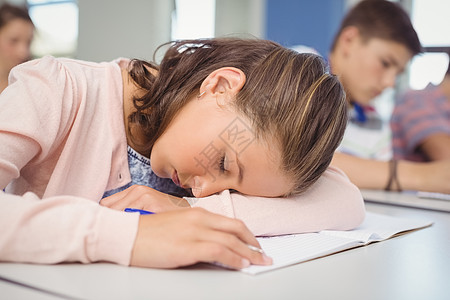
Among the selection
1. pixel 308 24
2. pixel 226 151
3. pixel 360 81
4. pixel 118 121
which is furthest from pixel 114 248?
pixel 308 24

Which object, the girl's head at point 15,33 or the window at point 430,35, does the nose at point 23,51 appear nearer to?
the girl's head at point 15,33

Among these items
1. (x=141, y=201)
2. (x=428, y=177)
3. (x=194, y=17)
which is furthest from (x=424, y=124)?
(x=194, y=17)

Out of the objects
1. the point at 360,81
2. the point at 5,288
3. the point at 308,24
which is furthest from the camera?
the point at 308,24

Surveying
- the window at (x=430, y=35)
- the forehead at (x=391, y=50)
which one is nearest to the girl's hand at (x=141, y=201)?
the forehead at (x=391, y=50)

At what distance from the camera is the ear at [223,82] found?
28.5 inches

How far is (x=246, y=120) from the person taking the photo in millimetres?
683

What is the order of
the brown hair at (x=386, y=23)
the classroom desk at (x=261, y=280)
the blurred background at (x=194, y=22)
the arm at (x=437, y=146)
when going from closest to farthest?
the classroom desk at (x=261, y=280)
the brown hair at (x=386, y=23)
the arm at (x=437, y=146)
the blurred background at (x=194, y=22)

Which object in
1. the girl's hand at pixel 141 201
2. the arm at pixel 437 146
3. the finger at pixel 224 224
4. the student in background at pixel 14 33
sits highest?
the finger at pixel 224 224

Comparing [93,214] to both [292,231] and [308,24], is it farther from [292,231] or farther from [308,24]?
[308,24]

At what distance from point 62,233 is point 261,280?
7.6 inches

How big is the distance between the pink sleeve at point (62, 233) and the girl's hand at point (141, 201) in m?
0.20

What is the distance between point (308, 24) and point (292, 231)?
105 inches

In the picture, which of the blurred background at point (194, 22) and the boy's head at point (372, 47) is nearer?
the boy's head at point (372, 47)

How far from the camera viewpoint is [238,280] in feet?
1.58
